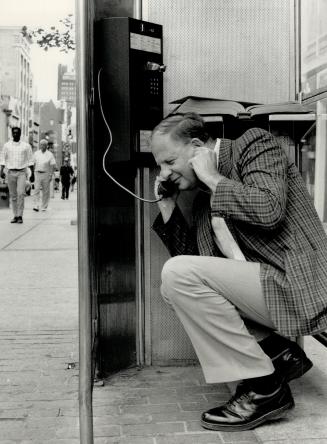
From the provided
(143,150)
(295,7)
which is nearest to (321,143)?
(295,7)

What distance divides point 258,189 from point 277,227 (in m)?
0.19

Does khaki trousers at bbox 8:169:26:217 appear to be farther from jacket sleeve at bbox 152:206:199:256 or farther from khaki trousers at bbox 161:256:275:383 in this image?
khaki trousers at bbox 161:256:275:383

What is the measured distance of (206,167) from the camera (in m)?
2.74

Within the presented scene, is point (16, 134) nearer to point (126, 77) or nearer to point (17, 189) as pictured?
point (17, 189)

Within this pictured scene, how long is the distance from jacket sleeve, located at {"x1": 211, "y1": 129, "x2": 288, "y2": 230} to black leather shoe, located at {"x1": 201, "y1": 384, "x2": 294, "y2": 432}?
76 cm

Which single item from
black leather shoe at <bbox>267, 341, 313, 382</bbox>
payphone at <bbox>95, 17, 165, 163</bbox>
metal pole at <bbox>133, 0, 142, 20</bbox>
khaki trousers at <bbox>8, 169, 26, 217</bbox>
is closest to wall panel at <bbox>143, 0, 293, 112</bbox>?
metal pole at <bbox>133, 0, 142, 20</bbox>

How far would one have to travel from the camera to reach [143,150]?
11.8 feet

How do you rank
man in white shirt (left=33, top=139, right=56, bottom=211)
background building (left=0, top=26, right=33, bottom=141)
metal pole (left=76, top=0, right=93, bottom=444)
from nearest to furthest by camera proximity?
1. metal pole (left=76, top=0, right=93, bottom=444)
2. man in white shirt (left=33, top=139, right=56, bottom=211)
3. background building (left=0, top=26, right=33, bottom=141)

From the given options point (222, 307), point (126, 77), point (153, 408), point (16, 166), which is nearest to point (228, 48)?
point (126, 77)

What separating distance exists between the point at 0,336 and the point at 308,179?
2.29 m

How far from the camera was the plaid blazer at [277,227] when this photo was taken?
2.62 metres

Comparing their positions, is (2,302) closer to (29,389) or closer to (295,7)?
(29,389)

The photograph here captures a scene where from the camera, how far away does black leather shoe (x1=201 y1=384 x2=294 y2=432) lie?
2.82m

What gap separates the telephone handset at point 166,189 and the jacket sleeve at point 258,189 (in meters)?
0.35
